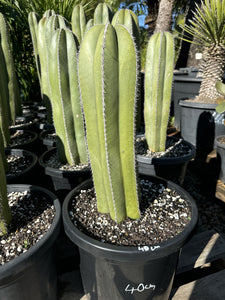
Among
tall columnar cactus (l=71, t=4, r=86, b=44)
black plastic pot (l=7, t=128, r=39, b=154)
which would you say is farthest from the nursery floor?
tall columnar cactus (l=71, t=4, r=86, b=44)

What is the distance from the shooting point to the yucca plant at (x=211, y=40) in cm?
188

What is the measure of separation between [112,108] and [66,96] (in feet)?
2.06

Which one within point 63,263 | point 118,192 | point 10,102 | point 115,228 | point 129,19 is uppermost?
point 129,19

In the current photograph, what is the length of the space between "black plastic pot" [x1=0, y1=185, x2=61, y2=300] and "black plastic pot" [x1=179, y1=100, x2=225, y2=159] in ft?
5.41

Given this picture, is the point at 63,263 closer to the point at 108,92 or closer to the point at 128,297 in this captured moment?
the point at 128,297

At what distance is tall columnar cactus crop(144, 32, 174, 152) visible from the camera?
4.33 feet

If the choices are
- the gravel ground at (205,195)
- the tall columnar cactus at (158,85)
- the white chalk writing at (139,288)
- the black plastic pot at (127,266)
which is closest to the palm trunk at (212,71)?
the gravel ground at (205,195)

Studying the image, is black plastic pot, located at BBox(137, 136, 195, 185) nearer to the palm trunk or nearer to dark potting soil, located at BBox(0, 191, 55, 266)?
dark potting soil, located at BBox(0, 191, 55, 266)

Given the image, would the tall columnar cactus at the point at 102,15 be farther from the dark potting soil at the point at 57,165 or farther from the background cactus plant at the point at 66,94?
the dark potting soil at the point at 57,165

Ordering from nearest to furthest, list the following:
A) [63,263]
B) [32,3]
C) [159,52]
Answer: [63,263] < [159,52] < [32,3]

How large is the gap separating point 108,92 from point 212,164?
149 cm

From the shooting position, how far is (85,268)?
83 centimetres

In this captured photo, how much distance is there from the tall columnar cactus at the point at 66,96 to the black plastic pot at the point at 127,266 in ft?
1.86

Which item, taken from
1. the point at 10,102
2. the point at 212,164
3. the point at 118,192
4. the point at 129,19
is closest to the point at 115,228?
the point at 118,192
